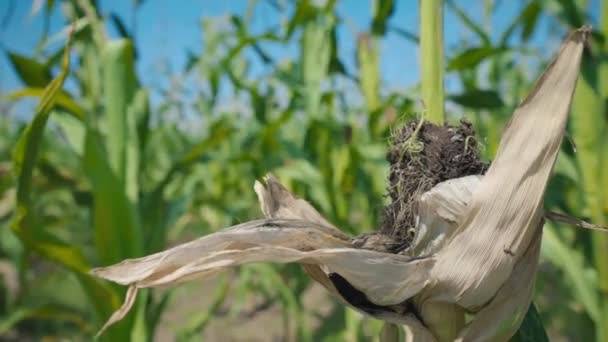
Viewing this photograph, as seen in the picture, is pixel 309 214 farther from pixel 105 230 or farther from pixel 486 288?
pixel 105 230

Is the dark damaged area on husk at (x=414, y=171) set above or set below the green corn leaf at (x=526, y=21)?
below

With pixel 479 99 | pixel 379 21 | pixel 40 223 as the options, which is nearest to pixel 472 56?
pixel 479 99

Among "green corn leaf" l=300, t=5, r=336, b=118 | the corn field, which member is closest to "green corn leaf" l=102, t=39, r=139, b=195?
the corn field

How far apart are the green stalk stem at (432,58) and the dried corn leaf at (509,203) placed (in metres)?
0.08

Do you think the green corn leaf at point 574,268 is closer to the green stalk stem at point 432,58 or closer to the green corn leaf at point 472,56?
the green corn leaf at point 472,56

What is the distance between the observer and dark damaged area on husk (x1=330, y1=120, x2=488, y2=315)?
414 mm

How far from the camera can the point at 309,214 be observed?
473mm

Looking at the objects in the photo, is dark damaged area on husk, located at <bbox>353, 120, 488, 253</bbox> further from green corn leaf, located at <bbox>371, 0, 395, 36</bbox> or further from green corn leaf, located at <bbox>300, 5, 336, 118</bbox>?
green corn leaf, located at <bbox>300, 5, 336, 118</bbox>

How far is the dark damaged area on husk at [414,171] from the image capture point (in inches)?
16.3

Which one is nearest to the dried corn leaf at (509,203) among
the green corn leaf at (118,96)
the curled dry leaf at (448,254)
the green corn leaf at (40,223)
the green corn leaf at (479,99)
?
the curled dry leaf at (448,254)

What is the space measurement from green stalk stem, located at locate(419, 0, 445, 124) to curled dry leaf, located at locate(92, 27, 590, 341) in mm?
74

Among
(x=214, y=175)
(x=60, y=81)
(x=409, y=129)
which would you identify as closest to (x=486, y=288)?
(x=409, y=129)

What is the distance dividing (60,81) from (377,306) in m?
0.48

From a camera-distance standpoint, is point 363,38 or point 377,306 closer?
point 377,306
